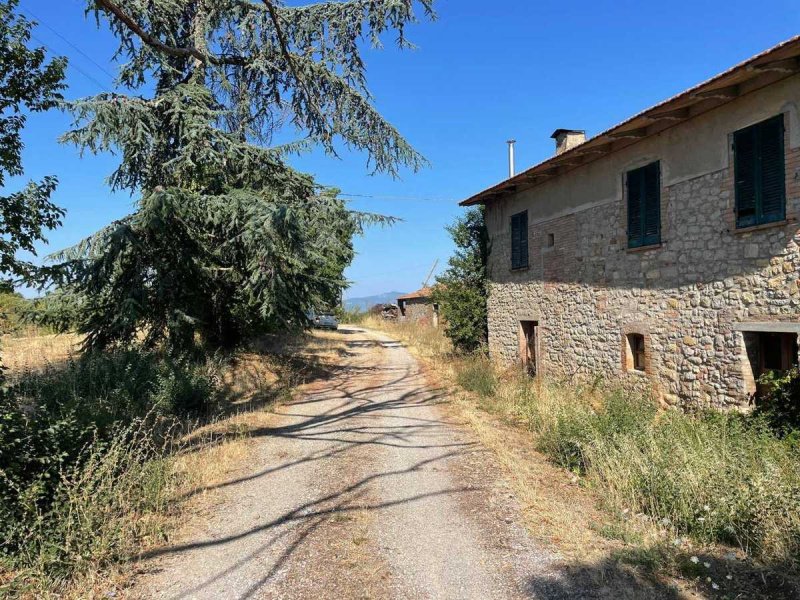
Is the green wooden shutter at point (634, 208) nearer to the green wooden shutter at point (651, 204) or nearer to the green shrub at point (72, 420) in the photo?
the green wooden shutter at point (651, 204)

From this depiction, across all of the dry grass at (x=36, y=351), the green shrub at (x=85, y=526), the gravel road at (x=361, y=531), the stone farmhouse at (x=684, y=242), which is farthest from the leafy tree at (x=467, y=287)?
the green shrub at (x=85, y=526)

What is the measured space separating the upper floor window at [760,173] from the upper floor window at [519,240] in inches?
246

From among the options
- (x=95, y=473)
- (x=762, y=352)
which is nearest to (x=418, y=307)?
(x=762, y=352)

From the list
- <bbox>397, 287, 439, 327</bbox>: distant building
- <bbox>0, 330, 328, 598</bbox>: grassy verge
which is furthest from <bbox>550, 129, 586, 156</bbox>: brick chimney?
<bbox>397, 287, 439, 327</bbox>: distant building

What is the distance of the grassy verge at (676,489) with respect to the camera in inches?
156

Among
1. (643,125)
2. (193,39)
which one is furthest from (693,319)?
(193,39)

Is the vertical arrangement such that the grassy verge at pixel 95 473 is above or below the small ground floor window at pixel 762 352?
below

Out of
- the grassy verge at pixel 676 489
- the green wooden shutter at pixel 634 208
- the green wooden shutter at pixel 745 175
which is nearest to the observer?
the grassy verge at pixel 676 489

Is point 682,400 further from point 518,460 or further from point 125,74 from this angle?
point 125,74

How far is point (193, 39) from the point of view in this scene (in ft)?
38.9

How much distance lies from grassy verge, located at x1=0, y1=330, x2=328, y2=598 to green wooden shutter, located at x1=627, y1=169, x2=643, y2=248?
24.9 feet

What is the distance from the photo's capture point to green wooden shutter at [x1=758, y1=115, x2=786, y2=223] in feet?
21.9

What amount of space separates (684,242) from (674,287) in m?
0.77

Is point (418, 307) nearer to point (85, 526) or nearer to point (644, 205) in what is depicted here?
point (644, 205)
